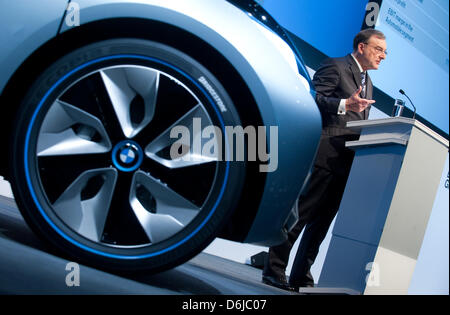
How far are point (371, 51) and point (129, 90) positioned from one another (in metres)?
1.94

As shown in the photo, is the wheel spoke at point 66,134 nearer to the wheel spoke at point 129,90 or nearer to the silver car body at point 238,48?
the wheel spoke at point 129,90

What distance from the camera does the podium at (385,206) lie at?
2078 millimetres

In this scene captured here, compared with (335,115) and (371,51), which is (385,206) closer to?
(335,115)

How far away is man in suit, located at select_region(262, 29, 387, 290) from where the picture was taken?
104 inches

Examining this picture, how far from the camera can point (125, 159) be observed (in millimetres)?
1363

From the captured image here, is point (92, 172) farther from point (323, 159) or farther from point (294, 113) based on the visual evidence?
point (323, 159)

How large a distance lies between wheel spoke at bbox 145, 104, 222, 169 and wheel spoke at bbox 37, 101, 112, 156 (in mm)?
164

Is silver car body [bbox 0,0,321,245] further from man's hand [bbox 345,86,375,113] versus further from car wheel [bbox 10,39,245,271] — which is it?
man's hand [bbox 345,86,375,113]

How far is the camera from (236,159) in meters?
1.37

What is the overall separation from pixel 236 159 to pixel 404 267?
1.30m

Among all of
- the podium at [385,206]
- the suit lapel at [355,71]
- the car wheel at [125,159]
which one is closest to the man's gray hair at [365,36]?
the suit lapel at [355,71]

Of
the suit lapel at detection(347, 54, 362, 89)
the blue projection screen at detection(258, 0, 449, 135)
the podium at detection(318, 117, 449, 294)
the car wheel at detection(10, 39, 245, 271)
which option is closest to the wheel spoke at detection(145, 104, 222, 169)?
the car wheel at detection(10, 39, 245, 271)

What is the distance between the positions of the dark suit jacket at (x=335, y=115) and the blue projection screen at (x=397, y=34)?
2.30ft
